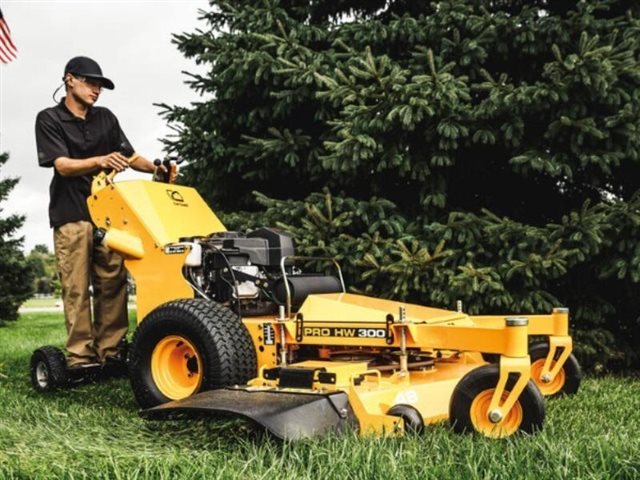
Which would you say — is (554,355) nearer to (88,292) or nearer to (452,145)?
(452,145)

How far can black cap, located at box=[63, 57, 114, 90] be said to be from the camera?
6.00 meters

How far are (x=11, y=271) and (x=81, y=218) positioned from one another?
12.9 meters

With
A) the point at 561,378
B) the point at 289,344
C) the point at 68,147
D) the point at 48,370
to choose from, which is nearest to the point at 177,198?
the point at 68,147

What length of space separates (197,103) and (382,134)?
2.22 meters

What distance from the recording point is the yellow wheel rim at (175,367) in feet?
15.8

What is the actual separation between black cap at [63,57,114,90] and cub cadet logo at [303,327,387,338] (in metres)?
2.73

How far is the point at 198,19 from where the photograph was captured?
25.8 feet

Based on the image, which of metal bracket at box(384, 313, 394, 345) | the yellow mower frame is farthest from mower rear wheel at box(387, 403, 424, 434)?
metal bracket at box(384, 313, 394, 345)

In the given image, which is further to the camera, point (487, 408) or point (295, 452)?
point (487, 408)

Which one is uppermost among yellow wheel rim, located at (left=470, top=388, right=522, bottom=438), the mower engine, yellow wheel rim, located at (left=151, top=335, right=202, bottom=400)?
the mower engine

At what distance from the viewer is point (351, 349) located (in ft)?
15.6

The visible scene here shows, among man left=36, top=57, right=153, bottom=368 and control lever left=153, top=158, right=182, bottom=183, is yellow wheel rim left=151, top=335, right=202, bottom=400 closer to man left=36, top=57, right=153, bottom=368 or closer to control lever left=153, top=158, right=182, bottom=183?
man left=36, top=57, right=153, bottom=368

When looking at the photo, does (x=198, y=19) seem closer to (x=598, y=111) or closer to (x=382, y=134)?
(x=382, y=134)

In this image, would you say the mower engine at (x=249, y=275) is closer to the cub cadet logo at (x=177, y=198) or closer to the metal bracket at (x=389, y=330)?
the cub cadet logo at (x=177, y=198)
